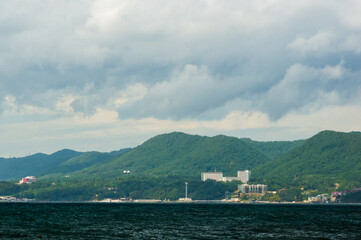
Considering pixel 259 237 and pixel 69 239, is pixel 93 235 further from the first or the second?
pixel 259 237

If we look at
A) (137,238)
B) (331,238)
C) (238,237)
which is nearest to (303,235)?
(331,238)

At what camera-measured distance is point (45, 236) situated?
137750 mm

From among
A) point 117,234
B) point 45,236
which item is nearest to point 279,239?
point 117,234

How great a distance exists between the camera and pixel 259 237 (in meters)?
138

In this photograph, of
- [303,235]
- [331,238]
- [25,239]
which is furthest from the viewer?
[303,235]

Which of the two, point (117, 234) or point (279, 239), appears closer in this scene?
point (279, 239)

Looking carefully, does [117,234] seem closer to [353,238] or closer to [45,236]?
[45,236]

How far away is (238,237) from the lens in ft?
451

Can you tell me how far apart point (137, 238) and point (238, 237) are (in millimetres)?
23779

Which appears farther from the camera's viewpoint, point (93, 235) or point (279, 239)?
point (93, 235)

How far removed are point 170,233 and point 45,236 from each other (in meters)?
31.6

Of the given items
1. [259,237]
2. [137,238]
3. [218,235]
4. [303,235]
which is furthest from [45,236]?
[303,235]

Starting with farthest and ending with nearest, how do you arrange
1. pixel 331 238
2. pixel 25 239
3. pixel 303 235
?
pixel 303 235 → pixel 331 238 → pixel 25 239

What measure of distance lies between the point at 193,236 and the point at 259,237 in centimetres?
1586
